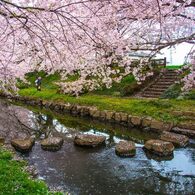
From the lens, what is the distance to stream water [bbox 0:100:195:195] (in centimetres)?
1010

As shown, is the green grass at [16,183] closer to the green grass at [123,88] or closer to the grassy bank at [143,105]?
the grassy bank at [143,105]

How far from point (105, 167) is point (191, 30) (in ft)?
18.2

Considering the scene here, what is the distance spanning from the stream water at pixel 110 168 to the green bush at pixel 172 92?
18.6 feet

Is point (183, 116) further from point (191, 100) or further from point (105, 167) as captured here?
point (105, 167)

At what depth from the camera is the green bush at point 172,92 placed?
2277cm

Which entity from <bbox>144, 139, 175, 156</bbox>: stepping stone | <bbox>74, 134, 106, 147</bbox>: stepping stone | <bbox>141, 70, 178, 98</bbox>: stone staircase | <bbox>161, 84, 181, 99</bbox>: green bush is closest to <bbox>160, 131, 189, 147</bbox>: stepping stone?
<bbox>144, 139, 175, 156</bbox>: stepping stone

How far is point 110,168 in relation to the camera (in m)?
11.8

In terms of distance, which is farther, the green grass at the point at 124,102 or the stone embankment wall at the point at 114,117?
the green grass at the point at 124,102

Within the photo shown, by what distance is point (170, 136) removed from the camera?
50.5 feet

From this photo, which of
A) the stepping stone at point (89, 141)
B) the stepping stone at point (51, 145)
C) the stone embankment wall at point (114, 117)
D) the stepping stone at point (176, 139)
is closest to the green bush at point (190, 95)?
the stone embankment wall at point (114, 117)

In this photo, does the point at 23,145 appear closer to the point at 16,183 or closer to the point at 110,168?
the point at 110,168

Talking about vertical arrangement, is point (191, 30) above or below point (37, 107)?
above

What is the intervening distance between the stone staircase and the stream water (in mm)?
7246

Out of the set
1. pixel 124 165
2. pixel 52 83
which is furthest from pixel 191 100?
pixel 52 83
